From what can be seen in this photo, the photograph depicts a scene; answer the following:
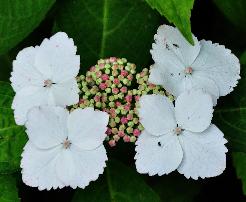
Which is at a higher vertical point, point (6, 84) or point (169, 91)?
point (169, 91)

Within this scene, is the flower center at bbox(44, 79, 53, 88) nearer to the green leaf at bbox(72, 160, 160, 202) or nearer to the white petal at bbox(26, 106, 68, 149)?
the white petal at bbox(26, 106, 68, 149)

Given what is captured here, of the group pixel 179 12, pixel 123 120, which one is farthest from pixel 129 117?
pixel 179 12

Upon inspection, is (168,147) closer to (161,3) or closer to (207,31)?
(161,3)

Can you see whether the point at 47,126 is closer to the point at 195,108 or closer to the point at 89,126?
the point at 89,126

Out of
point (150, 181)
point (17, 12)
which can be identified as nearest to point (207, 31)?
point (150, 181)

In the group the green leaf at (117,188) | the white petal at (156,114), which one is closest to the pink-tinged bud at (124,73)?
the white petal at (156,114)

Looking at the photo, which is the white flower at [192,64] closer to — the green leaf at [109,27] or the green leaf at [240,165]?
the green leaf at [109,27]
